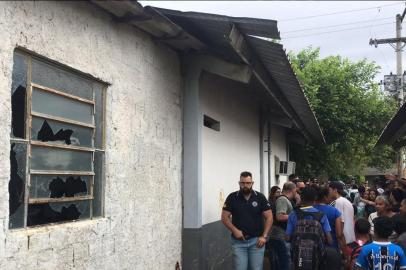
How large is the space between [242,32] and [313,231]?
2.50m

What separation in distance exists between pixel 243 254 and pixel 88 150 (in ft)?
9.79

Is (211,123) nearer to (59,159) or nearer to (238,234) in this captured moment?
(238,234)

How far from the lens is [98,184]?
16.9 feet

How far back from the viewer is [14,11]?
3887mm

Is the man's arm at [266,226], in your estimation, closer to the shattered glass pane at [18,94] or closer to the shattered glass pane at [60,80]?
the shattered glass pane at [60,80]

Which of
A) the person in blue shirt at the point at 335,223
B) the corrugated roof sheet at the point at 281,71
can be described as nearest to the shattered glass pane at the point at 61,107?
the corrugated roof sheet at the point at 281,71

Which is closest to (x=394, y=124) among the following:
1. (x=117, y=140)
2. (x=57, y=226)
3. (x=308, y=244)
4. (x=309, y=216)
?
(x=309, y=216)

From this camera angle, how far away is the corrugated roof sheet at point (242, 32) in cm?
562

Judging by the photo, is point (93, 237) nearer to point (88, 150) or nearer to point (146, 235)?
point (88, 150)

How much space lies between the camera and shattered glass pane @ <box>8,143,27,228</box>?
3875 mm

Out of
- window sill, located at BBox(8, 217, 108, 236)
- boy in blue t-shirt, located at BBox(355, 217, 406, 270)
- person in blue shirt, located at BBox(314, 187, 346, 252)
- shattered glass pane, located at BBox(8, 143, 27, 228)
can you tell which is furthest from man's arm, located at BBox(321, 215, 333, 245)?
shattered glass pane, located at BBox(8, 143, 27, 228)

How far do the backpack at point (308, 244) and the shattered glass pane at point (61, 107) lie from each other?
8.93 ft

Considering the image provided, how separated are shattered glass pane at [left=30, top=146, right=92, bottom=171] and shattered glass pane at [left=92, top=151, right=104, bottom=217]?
0.11 meters

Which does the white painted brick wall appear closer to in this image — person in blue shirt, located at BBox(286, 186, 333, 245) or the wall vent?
the wall vent
